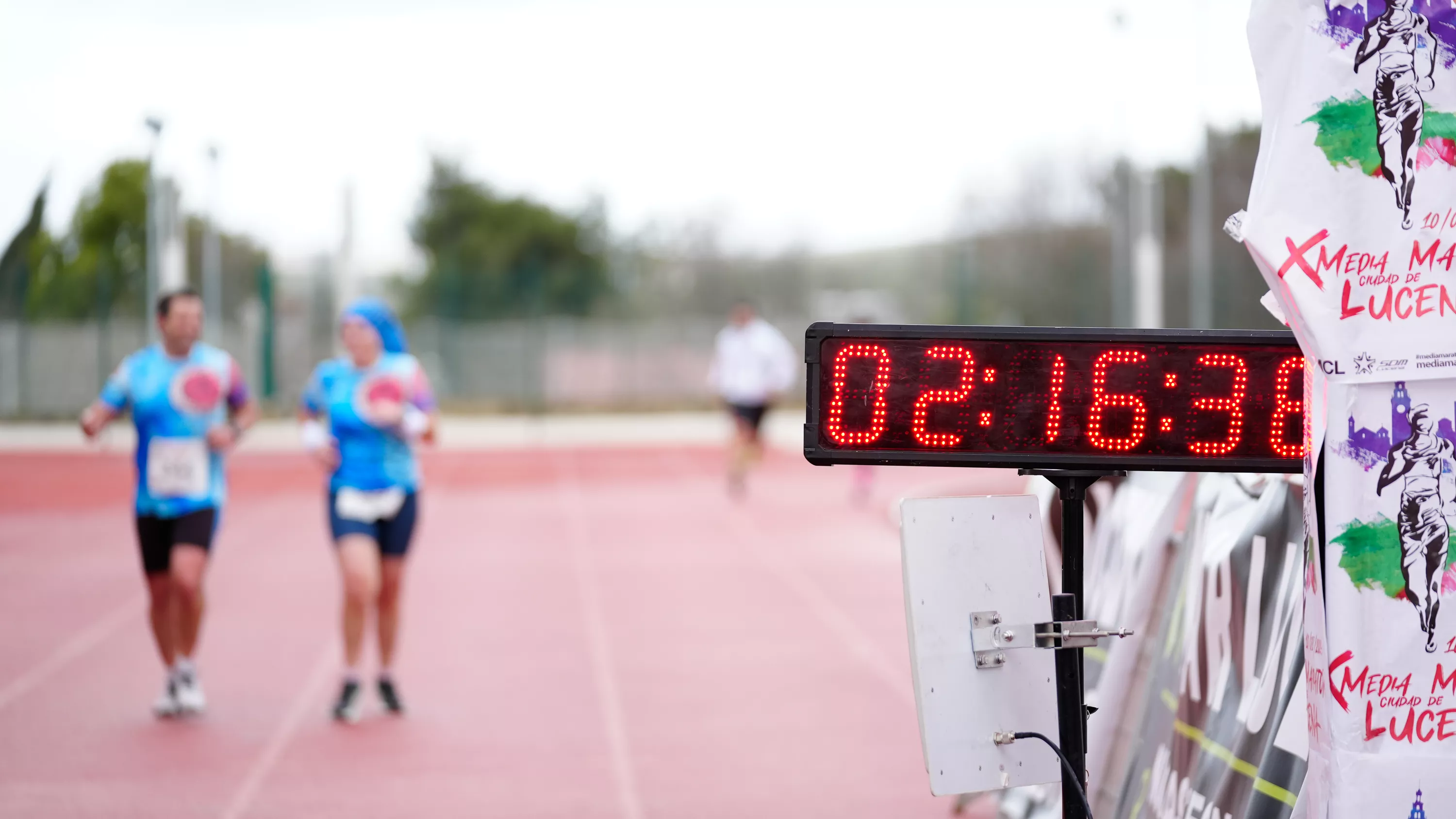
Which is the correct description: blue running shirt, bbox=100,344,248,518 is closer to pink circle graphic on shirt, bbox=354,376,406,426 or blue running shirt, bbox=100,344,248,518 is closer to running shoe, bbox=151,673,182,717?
pink circle graphic on shirt, bbox=354,376,406,426

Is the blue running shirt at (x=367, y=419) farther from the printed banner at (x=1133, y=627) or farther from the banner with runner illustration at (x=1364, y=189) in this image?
the banner with runner illustration at (x=1364, y=189)

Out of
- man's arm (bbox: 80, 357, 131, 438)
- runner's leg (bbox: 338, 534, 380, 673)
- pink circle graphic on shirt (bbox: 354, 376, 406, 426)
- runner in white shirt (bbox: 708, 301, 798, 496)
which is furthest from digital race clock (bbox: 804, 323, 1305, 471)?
runner in white shirt (bbox: 708, 301, 798, 496)

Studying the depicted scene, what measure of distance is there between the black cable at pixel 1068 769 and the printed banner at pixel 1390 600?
547mm

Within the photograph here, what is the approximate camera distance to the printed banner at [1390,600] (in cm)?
345

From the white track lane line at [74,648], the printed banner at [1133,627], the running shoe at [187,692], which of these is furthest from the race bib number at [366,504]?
the printed banner at [1133,627]

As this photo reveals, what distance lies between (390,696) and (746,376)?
11618mm

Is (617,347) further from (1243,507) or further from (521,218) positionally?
(1243,507)

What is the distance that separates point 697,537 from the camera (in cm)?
1567

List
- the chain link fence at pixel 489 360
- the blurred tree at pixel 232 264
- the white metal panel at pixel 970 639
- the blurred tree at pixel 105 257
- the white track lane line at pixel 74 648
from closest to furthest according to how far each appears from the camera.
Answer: the white metal panel at pixel 970 639 → the white track lane line at pixel 74 648 → the blurred tree at pixel 105 257 → the chain link fence at pixel 489 360 → the blurred tree at pixel 232 264

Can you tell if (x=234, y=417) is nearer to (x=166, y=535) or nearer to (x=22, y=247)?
(x=166, y=535)

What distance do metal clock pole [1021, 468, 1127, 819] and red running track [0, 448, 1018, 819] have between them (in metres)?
2.46

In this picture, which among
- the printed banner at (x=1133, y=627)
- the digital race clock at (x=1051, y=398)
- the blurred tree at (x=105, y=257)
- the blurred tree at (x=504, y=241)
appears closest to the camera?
the digital race clock at (x=1051, y=398)

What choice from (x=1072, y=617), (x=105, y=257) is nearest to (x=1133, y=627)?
(x=1072, y=617)

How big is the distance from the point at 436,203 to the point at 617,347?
2118 cm
